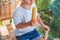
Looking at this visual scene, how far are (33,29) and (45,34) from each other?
0.09 meters

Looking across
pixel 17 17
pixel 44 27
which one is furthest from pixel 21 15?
pixel 44 27

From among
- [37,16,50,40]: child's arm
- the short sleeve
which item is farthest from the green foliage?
the short sleeve

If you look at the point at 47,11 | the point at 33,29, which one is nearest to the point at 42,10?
the point at 47,11

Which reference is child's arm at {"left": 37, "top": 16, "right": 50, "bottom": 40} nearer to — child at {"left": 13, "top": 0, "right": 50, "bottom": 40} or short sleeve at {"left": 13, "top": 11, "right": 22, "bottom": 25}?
child at {"left": 13, "top": 0, "right": 50, "bottom": 40}

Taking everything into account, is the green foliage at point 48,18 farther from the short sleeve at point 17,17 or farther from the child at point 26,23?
the short sleeve at point 17,17

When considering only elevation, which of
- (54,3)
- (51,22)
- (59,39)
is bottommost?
(59,39)

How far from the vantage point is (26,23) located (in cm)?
118

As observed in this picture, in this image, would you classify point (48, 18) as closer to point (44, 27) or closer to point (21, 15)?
point (44, 27)

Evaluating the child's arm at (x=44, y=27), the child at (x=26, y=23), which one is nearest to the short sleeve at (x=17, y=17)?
the child at (x=26, y=23)

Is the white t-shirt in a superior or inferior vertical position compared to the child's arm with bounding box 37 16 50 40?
superior

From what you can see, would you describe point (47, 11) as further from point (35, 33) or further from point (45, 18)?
point (35, 33)

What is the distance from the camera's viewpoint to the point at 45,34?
4.02 feet

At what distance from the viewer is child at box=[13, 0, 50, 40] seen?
116 cm

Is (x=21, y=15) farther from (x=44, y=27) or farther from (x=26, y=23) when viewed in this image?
(x=44, y=27)
